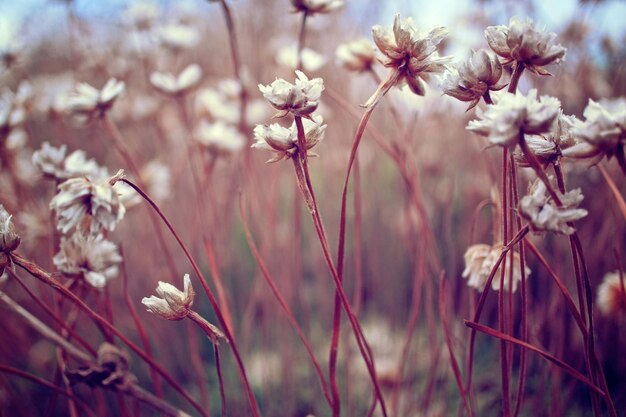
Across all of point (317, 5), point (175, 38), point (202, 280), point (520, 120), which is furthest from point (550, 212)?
point (175, 38)

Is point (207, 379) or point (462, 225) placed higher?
point (462, 225)

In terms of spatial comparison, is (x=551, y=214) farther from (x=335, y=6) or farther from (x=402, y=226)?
(x=402, y=226)

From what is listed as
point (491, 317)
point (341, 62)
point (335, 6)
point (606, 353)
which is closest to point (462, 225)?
point (491, 317)

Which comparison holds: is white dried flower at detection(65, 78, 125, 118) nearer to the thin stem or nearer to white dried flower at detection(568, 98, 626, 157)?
the thin stem

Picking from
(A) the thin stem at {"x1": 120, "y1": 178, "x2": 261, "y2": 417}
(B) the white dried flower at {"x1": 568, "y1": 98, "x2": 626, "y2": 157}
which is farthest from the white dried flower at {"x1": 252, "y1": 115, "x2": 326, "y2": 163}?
(B) the white dried flower at {"x1": 568, "y1": 98, "x2": 626, "y2": 157}

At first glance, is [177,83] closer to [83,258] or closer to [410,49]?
[83,258]
